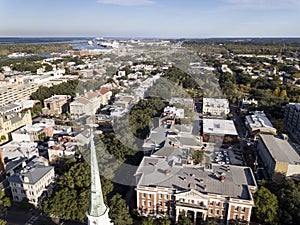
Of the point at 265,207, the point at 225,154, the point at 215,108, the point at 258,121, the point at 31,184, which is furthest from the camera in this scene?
the point at 215,108

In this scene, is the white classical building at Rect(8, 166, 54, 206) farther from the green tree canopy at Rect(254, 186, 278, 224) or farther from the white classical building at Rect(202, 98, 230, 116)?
the white classical building at Rect(202, 98, 230, 116)

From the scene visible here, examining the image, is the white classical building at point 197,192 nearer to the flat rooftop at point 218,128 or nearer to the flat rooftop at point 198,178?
the flat rooftop at point 198,178

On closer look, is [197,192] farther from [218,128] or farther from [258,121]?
[258,121]

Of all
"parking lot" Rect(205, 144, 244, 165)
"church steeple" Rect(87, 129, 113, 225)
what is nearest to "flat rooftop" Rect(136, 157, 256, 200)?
"parking lot" Rect(205, 144, 244, 165)

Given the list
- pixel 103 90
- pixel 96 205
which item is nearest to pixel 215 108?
pixel 103 90

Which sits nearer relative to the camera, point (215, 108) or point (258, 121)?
point (258, 121)

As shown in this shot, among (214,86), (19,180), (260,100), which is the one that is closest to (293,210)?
(19,180)

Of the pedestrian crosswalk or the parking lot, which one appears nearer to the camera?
the pedestrian crosswalk

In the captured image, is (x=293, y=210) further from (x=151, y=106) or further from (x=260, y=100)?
(x=260, y=100)
